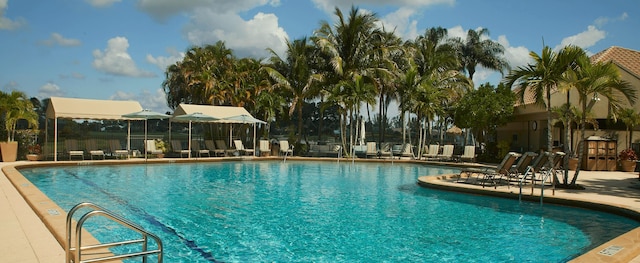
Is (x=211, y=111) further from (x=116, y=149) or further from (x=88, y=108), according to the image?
(x=88, y=108)

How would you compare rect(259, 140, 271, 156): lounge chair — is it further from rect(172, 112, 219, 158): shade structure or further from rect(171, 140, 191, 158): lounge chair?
rect(171, 140, 191, 158): lounge chair

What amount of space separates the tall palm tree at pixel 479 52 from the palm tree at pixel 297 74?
14.2 m

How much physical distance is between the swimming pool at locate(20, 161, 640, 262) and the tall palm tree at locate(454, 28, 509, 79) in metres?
23.6

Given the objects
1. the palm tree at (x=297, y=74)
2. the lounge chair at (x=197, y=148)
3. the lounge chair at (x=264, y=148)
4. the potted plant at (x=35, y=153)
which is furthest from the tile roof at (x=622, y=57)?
the potted plant at (x=35, y=153)

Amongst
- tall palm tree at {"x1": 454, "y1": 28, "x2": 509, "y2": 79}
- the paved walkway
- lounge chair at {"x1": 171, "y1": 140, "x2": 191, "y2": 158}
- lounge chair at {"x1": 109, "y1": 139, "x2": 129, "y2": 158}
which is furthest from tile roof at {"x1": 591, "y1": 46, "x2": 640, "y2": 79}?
lounge chair at {"x1": 109, "y1": 139, "x2": 129, "y2": 158}

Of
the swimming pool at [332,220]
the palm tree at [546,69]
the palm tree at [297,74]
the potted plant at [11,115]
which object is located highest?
the palm tree at [297,74]

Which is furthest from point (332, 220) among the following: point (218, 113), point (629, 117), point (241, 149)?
point (218, 113)

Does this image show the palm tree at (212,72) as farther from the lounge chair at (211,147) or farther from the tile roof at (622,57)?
the tile roof at (622,57)

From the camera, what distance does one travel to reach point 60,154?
19328 millimetres

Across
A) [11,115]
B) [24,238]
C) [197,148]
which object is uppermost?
[11,115]

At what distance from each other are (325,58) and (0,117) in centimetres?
1508

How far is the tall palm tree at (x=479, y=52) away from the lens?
34406mm

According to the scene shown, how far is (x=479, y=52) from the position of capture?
112 ft

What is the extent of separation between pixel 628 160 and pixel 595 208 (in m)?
9.43
